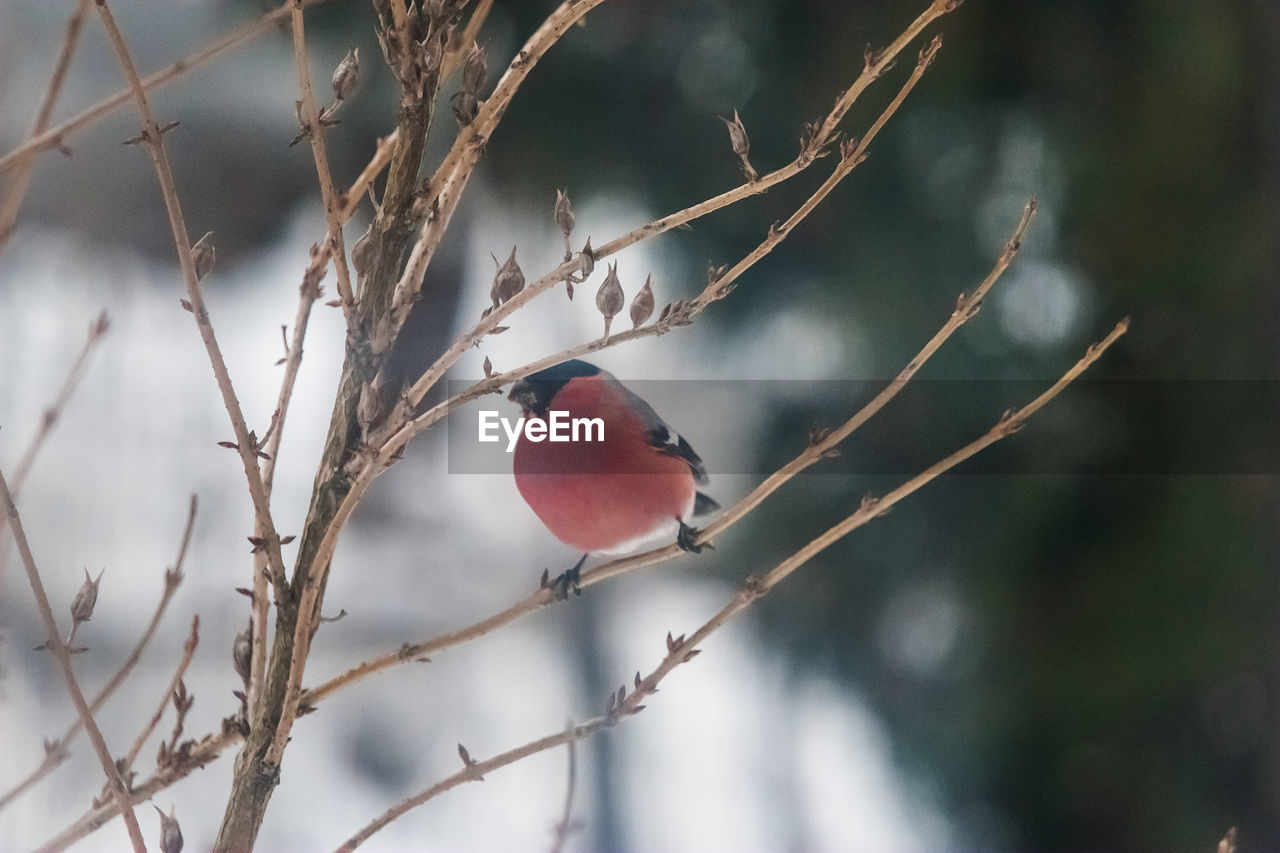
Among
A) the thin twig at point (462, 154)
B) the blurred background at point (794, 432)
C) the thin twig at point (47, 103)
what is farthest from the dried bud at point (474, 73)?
the blurred background at point (794, 432)

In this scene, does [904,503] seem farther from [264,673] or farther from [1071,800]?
[264,673]

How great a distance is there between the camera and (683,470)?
18.3 inches

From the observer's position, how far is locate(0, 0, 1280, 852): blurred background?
0.59 meters

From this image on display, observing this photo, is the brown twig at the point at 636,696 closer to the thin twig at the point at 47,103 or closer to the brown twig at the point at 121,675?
the brown twig at the point at 121,675

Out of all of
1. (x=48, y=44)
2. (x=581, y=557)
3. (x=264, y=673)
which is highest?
(x=48, y=44)

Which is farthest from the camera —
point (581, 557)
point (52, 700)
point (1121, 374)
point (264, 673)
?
point (1121, 374)

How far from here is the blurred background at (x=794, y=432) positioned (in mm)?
591

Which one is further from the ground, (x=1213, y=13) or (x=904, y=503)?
(x=1213, y=13)

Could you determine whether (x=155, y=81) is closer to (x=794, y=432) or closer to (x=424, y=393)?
(x=424, y=393)

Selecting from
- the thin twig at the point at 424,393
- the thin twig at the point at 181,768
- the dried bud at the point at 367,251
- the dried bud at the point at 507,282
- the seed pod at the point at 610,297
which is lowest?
the thin twig at the point at 181,768

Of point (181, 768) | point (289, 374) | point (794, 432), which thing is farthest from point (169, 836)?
point (794, 432)

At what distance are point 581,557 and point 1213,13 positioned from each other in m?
0.62

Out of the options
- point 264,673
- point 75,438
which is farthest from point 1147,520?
point 75,438

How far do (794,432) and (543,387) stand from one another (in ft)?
0.92
